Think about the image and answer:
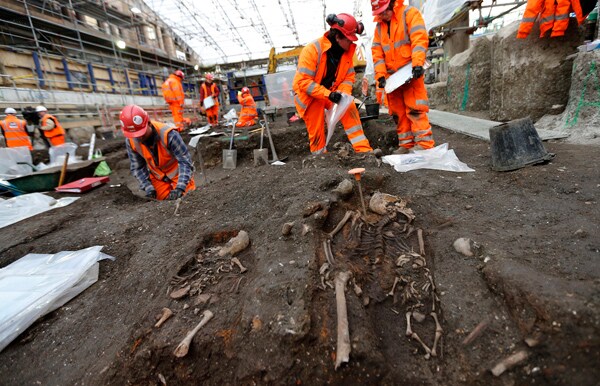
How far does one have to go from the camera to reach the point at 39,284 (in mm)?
2225

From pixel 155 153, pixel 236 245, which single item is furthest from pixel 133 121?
pixel 236 245

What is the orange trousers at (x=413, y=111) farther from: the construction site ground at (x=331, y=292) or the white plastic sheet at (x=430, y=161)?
the construction site ground at (x=331, y=292)

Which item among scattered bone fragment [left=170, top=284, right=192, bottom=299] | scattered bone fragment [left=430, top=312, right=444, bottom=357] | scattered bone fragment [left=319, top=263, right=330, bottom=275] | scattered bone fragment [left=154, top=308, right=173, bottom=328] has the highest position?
scattered bone fragment [left=319, top=263, right=330, bottom=275]

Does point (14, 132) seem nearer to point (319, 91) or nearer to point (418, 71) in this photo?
point (319, 91)

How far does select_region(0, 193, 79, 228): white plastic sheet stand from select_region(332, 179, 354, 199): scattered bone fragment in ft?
14.3

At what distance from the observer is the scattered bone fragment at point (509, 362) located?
4.03 ft

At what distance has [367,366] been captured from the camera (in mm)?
1346

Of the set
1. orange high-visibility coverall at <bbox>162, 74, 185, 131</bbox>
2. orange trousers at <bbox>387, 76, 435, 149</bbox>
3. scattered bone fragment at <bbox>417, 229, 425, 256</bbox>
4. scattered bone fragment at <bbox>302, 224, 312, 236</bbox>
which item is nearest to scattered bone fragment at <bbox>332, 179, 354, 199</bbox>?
scattered bone fragment at <bbox>302, 224, 312, 236</bbox>

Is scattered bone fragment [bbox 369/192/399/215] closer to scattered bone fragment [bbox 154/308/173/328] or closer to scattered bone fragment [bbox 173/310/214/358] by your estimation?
scattered bone fragment [bbox 173/310/214/358]

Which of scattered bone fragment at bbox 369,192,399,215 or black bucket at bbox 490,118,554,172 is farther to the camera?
black bucket at bbox 490,118,554,172

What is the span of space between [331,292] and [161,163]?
3410 millimetres

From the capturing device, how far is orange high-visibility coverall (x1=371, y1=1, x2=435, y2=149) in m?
3.54

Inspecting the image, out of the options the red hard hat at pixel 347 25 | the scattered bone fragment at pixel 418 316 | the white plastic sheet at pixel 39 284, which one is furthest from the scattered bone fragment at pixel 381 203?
the white plastic sheet at pixel 39 284

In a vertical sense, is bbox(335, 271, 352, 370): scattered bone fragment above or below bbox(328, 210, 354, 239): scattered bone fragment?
below
